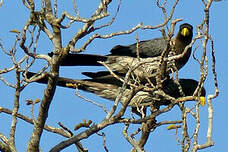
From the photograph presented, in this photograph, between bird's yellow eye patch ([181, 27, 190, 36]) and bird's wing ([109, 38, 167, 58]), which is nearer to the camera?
bird's wing ([109, 38, 167, 58])

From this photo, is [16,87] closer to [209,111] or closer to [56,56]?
[56,56]

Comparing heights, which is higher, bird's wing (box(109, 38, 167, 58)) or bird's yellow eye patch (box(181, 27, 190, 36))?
bird's yellow eye patch (box(181, 27, 190, 36))

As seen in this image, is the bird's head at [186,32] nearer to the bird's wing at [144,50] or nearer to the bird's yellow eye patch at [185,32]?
the bird's yellow eye patch at [185,32]

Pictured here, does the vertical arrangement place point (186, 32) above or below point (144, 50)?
above

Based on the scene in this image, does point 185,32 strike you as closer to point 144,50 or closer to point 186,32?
point 186,32

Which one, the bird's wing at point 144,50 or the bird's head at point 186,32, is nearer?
the bird's wing at point 144,50

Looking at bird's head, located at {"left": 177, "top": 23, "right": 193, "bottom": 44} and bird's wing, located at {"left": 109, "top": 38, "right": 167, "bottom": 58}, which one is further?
bird's head, located at {"left": 177, "top": 23, "right": 193, "bottom": 44}

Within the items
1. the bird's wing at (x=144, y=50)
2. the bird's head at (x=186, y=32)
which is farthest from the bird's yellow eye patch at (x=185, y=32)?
the bird's wing at (x=144, y=50)

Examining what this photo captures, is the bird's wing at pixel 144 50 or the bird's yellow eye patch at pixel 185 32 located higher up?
the bird's yellow eye patch at pixel 185 32

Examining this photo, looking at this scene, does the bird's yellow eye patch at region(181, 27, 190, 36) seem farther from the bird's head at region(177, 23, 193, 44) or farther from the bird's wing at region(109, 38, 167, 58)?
the bird's wing at region(109, 38, 167, 58)

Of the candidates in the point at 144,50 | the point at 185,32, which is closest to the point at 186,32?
the point at 185,32

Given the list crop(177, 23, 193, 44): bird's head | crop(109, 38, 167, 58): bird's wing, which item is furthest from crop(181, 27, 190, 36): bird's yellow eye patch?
crop(109, 38, 167, 58): bird's wing

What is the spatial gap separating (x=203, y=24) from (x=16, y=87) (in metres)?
1.94

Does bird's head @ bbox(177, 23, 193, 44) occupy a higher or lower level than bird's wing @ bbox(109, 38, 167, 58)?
higher
